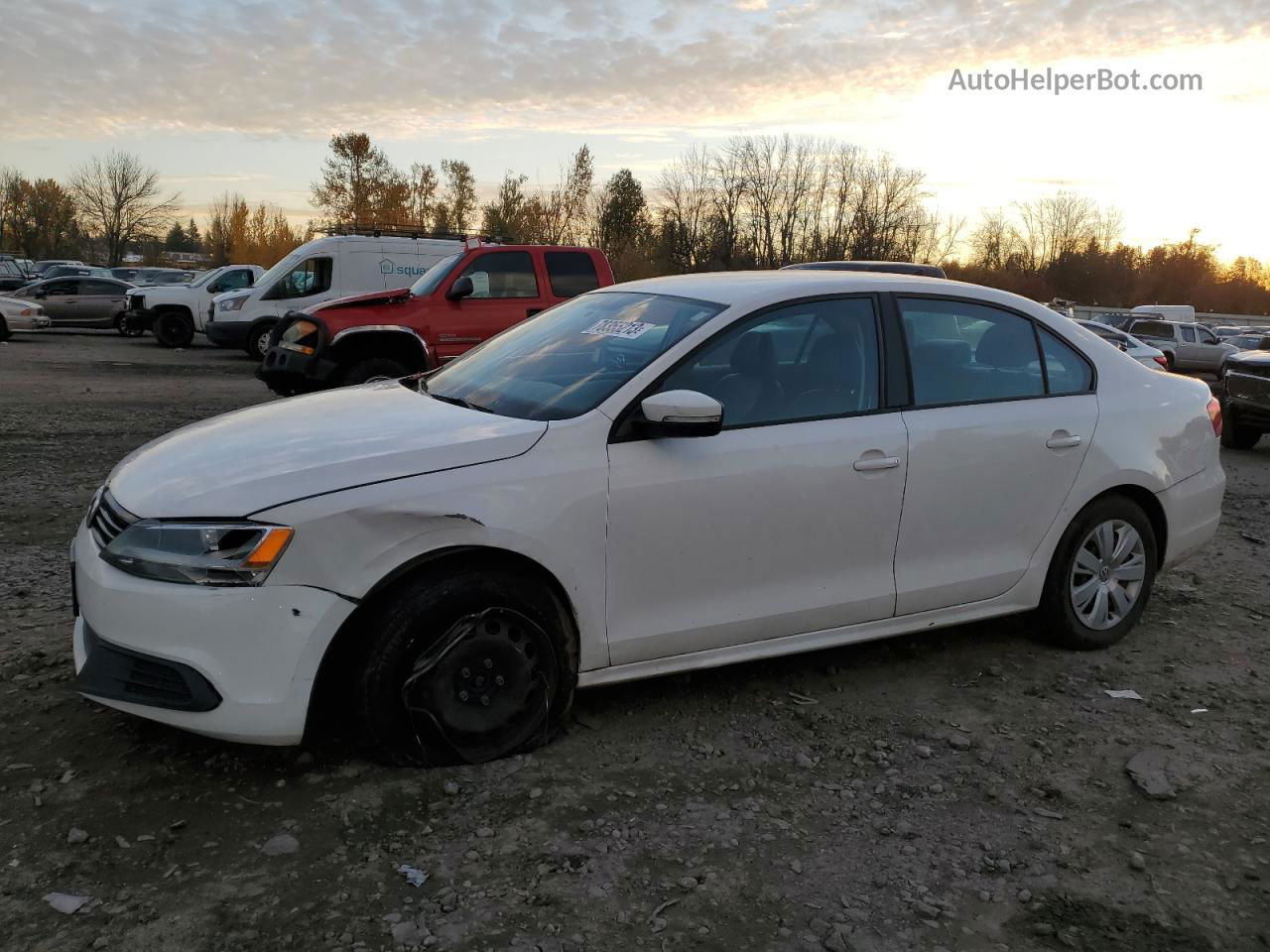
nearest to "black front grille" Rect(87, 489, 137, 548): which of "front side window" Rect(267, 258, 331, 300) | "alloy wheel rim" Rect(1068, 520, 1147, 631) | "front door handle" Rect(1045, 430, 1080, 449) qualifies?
"front door handle" Rect(1045, 430, 1080, 449)


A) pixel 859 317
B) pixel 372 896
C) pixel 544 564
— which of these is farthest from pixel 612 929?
pixel 859 317

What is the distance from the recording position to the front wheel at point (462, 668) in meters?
3.15

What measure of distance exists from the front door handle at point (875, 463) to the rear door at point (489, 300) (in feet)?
25.4

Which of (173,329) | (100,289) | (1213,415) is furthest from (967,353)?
(100,289)

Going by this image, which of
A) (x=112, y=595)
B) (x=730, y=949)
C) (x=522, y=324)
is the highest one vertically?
(x=522, y=324)

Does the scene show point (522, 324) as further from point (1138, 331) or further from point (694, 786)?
point (1138, 331)

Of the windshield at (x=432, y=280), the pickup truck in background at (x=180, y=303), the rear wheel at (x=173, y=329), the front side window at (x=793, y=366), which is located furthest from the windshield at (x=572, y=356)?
the rear wheel at (x=173, y=329)

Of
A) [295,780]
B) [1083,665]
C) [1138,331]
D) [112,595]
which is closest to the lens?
[112,595]

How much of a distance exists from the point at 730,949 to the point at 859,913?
0.39 metres

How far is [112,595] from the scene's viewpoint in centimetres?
305

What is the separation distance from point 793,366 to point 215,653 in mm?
2249

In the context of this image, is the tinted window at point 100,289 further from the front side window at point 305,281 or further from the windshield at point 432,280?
the windshield at point 432,280

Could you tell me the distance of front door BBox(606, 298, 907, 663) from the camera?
3492 mm

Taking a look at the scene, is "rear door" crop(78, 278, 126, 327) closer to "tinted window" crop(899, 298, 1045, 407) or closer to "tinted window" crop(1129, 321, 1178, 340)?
"tinted window" crop(899, 298, 1045, 407)
